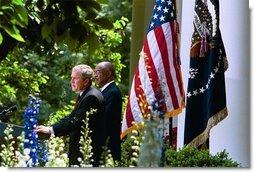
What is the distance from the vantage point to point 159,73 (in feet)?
12.0

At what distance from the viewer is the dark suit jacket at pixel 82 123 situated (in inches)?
130

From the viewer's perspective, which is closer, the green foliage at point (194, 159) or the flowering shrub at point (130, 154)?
the flowering shrub at point (130, 154)

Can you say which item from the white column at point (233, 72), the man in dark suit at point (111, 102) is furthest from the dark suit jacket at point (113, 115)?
the white column at point (233, 72)

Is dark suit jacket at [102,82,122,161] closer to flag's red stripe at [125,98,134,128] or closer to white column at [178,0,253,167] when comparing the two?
flag's red stripe at [125,98,134,128]

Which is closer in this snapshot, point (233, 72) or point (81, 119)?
point (81, 119)

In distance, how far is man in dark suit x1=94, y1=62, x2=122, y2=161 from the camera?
3.40 metres

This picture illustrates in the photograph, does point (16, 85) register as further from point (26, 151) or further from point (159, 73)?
point (159, 73)

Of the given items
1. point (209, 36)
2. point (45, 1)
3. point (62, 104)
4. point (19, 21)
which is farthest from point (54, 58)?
point (209, 36)

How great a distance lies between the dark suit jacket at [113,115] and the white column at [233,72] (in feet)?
1.36

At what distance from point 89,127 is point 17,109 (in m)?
0.39

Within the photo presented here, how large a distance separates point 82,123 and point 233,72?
0.94 metres

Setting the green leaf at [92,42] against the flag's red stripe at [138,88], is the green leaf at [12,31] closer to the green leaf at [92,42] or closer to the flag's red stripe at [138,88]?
the green leaf at [92,42]

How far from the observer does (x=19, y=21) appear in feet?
8.59

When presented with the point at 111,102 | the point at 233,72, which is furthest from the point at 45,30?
the point at 233,72
